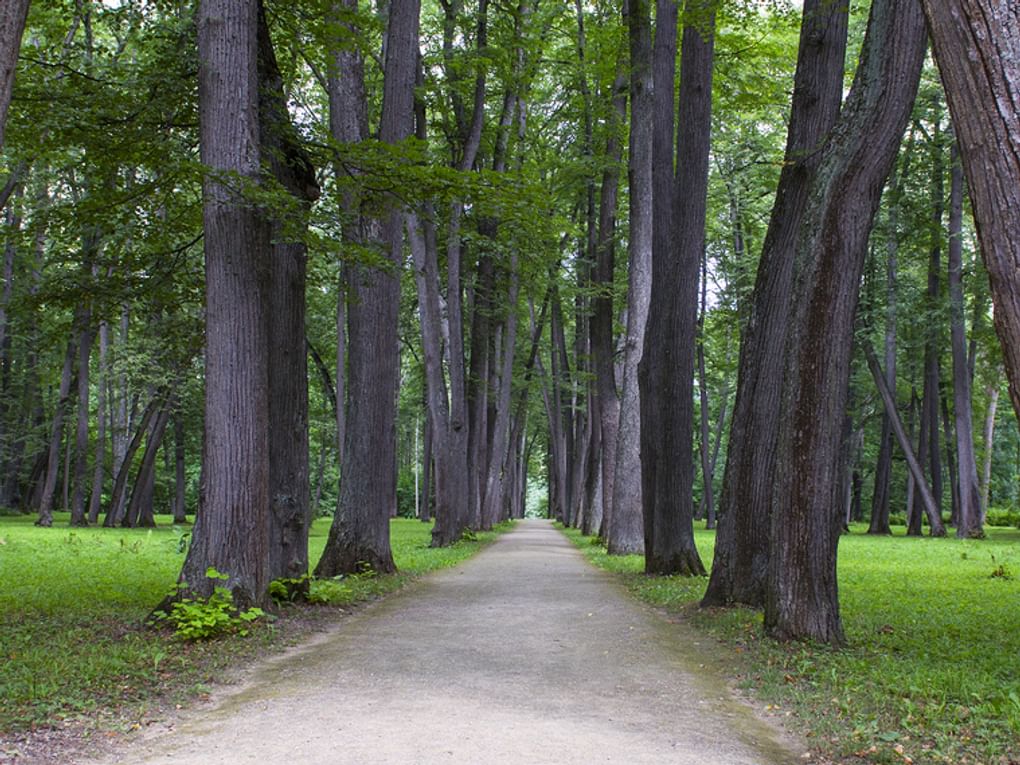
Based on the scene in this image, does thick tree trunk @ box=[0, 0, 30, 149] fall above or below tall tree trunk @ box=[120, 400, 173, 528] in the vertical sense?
above

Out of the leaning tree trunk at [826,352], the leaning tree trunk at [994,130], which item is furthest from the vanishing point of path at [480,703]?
the leaning tree trunk at [994,130]

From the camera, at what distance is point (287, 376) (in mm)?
9625

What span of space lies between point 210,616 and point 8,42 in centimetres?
448

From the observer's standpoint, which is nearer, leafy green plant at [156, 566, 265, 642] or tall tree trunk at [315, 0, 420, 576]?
leafy green plant at [156, 566, 265, 642]

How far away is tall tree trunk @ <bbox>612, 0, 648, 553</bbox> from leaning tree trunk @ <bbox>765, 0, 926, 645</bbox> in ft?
27.6

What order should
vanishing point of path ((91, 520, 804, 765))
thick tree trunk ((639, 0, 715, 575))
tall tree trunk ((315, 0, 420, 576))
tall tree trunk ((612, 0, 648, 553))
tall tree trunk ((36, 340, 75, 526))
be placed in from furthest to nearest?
tall tree trunk ((36, 340, 75, 526))
tall tree trunk ((612, 0, 648, 553))
tall tree trunk ((315, 0, 420, 576))
thick tree trunk ((639, 0, 715, 575))
vanishing point of path ((91, 520, 804, 765))

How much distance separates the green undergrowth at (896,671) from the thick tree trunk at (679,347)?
1047mm

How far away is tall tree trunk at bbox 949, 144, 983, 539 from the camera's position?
982 inches

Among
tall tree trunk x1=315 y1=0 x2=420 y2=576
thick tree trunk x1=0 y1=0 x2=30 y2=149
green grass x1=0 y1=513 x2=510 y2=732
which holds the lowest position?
green grass x1=0 y1=513 x2=510 y2=732

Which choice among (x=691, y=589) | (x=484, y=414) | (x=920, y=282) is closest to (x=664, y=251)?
(x=691, y=589)

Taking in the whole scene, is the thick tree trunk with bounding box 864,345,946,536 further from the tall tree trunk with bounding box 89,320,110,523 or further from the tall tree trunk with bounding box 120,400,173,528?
the tall tree trunk with bounding box 89,320,110,523

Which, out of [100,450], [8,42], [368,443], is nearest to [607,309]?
[368,443]

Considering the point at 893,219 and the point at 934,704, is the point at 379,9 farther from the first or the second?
the point at 893,219

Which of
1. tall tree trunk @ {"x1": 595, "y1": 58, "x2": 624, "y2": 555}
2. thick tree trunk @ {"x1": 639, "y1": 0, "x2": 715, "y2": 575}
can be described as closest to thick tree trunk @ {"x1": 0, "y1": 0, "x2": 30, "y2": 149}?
thick tree trunk @ {"x1": 639, "y1": 0, "x2": 715, "y2": 575}
